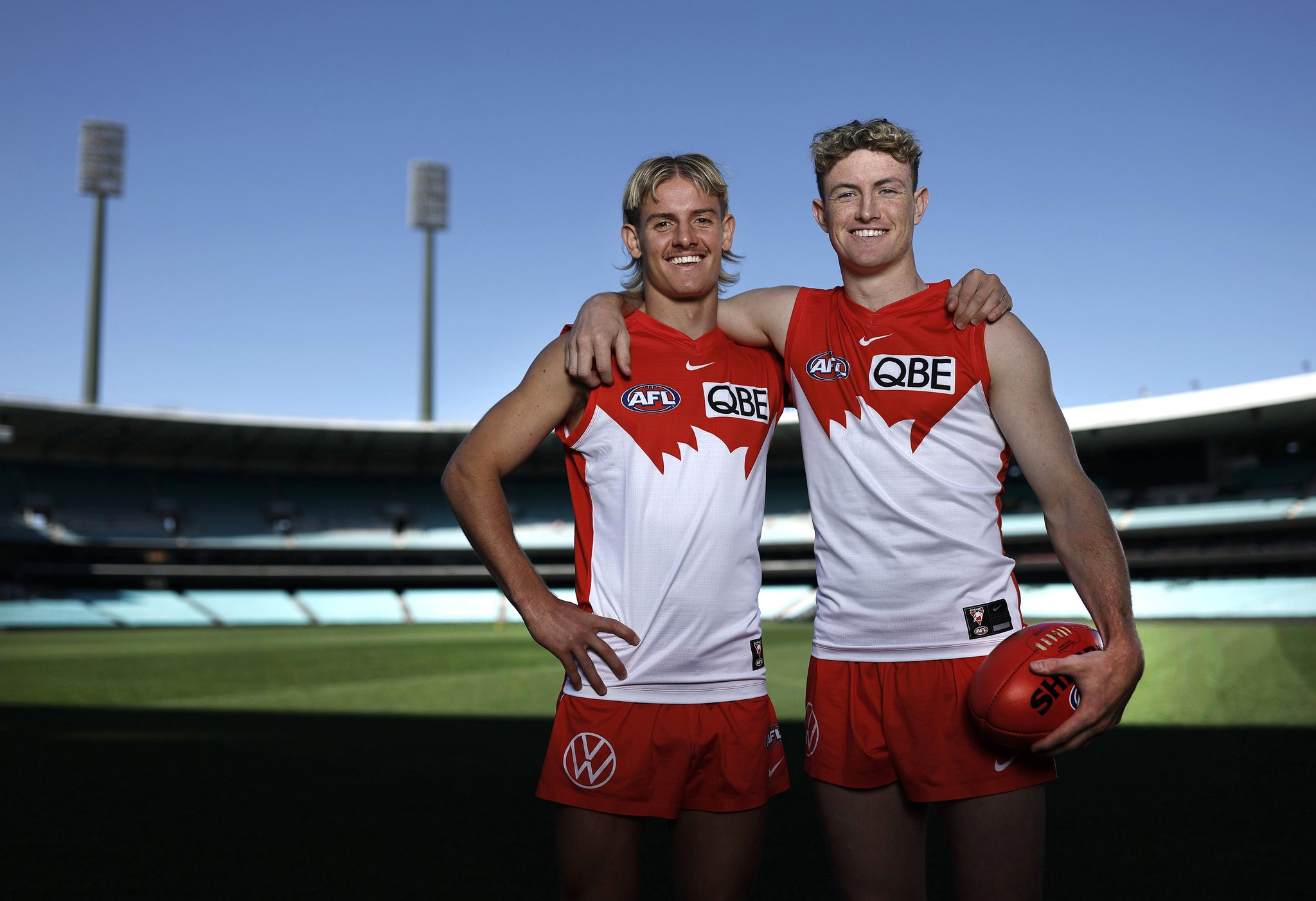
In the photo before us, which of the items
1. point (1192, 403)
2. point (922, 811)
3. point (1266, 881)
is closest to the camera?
point (922, 811)

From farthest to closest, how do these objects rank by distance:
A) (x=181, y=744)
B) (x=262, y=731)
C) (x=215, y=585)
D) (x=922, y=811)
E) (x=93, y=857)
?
(x=215, y=585) → (x=262, y=731) → (x=181, y=744) → (x=93, y=857) → (x=922, y=811)

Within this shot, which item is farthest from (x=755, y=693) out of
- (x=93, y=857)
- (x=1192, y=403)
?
(x=1192, y=403)

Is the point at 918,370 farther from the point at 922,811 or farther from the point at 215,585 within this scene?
the point at 215,585

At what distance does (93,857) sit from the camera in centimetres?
524

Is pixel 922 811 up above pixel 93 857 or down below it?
above

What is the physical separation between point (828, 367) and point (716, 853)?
141 cm

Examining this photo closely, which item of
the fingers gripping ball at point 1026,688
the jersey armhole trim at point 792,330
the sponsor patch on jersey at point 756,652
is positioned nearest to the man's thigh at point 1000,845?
the fingers gripping ball at point 1026,688

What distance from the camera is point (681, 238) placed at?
2867mm

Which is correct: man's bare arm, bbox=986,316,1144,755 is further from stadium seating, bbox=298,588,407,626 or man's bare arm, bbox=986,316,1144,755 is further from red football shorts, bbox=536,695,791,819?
stadium seating, bbox=298,588,407,626

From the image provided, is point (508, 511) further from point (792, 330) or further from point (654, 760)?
point (792, 330)

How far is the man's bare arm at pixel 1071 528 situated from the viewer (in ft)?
7.71

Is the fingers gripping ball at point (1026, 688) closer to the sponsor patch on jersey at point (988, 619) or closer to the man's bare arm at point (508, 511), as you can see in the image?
the sponsor patch on jersey at point (988, 619)

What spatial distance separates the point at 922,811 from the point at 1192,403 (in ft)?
111

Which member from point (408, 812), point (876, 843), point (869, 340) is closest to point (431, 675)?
point (408, 812)
